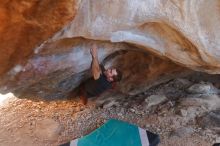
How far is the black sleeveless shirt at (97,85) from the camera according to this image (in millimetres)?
1531

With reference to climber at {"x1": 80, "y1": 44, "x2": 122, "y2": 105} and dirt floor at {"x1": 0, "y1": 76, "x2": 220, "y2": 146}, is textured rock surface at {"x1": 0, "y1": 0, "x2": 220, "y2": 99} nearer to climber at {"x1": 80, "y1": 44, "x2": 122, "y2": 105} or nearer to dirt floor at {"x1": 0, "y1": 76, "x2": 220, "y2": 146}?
climber at {"x1": 80, "y1": 44, "x2": 122, "y2": 105}

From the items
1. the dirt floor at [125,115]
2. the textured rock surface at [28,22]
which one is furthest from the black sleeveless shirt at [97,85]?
the textured rock surface at [28,22]

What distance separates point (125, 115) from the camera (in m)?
1.96

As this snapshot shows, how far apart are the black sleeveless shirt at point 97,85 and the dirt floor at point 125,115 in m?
0.19

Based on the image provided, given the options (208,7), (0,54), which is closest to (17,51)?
(0,54)

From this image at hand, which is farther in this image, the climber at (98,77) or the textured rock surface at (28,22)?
the climber at (98,77)

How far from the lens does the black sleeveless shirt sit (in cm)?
153

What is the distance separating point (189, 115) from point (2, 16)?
1.24 m

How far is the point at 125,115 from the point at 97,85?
415 mm

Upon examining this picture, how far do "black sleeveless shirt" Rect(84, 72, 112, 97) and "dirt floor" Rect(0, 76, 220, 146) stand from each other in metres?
0.19

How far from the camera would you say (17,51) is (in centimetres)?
118

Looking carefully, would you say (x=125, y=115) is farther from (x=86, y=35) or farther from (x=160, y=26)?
(x=86, y=35)

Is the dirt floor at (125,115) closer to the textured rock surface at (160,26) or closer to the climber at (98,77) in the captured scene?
the climber at (98,77)

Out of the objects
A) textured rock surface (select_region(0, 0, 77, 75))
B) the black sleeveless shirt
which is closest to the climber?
the black sleeveless shirt
